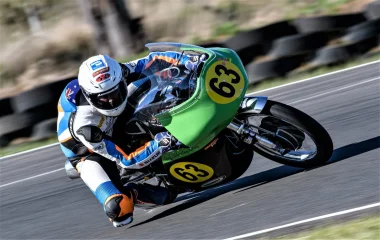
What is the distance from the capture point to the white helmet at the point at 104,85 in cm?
549

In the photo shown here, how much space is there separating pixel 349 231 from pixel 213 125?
4.86 feet

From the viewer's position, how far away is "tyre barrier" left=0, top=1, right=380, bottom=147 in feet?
37.8

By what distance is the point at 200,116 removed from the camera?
5.52 meters

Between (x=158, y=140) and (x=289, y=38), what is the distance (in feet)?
21.7

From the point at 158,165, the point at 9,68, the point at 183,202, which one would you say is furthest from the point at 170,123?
the point at 9,68

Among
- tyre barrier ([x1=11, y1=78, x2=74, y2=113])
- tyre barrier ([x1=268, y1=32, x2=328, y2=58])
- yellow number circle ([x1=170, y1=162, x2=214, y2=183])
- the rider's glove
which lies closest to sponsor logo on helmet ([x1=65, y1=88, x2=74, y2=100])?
the rider's glove

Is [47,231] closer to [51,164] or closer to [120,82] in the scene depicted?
[120,82]

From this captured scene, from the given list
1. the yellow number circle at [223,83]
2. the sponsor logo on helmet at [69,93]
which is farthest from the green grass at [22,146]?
the yellow number circle at [223,83]

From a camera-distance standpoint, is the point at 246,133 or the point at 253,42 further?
the point at 253,42

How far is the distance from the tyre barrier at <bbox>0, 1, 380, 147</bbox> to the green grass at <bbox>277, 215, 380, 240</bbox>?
721cm

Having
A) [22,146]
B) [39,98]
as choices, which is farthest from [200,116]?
[22,146]

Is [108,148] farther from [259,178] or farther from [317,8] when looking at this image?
[317,8]

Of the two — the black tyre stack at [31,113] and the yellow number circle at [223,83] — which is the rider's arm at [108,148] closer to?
the yellow number circle at [223,83]

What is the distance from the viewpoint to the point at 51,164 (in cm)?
934
